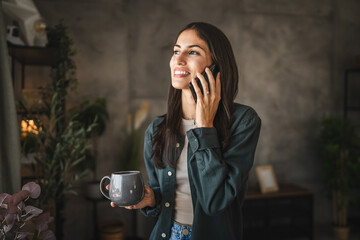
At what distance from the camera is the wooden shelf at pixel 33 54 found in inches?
90.6

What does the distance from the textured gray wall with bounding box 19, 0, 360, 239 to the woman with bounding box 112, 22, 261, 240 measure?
2.03 metres

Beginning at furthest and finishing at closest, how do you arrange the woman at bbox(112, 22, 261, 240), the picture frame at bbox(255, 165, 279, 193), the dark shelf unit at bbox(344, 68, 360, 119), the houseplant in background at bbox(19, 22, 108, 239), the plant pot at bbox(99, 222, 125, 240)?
the dark shelf unit at bbox(344, 68, 360, 119)
the picture frame at bbox(255, 165, 279, 193)
the plant pot at bbox(99, 222, 125, 240)
the houseplant in background at bbox(19, 22, 108, 239)
the woman at bbox(112, 22, 261, 240)

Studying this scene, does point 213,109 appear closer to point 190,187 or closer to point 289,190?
point 190,187

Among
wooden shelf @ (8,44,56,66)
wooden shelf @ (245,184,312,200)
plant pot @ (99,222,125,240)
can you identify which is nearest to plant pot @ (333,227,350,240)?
wooden shelf @ (245,184,312,200)

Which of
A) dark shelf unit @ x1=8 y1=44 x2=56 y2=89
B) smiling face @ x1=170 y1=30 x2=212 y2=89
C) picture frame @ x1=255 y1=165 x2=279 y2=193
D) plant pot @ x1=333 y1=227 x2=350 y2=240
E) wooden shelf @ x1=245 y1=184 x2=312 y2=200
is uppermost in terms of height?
dark shelf unit @ x1=8 y1=44 x2=56 y2=89

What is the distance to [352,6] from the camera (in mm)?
3924

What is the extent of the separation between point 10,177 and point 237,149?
4.12 ft

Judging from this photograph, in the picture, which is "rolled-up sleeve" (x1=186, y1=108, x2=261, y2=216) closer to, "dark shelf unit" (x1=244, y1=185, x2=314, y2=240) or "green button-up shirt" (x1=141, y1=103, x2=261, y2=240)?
"green button-up shirt" (x1=141, y1=103, x2=261, y2=240)

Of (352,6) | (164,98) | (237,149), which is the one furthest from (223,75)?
(352,6)

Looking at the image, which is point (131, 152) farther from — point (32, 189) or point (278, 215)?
point (32, 189)

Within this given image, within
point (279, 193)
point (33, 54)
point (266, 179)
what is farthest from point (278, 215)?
point (33, 54)

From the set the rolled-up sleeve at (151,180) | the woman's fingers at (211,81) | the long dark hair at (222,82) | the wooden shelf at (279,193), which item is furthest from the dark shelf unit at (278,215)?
the woman's fingers at (211,81)

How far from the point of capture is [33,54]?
247 centimetres

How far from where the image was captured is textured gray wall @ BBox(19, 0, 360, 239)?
3.19m
